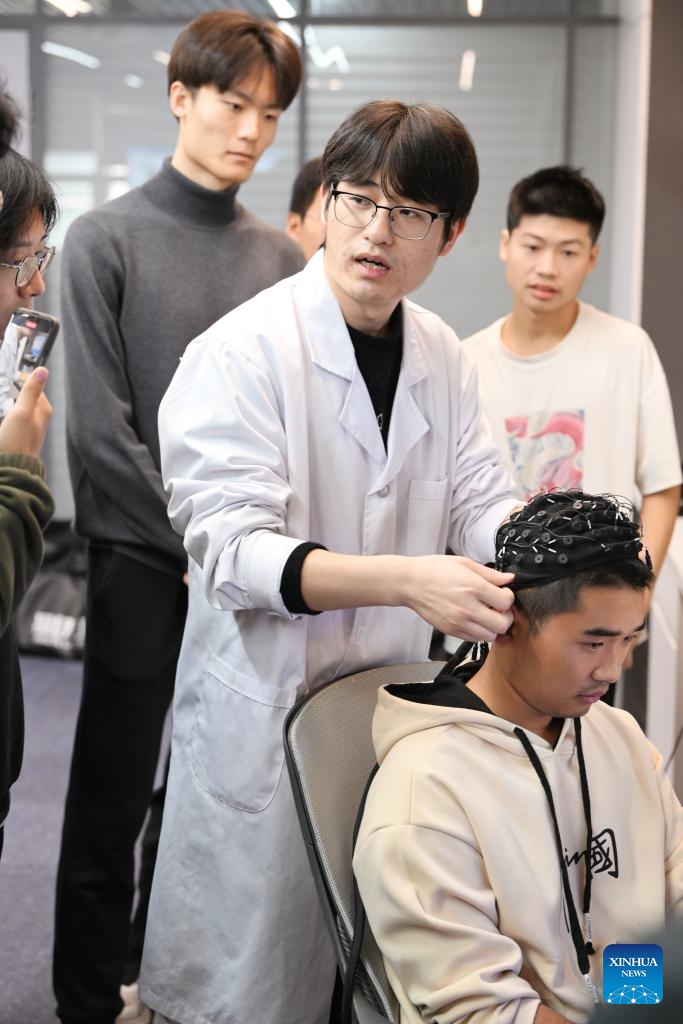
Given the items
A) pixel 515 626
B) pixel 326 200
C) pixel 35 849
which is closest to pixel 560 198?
pixel 326 200

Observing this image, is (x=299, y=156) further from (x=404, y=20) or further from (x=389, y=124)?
(x=389, y=124)

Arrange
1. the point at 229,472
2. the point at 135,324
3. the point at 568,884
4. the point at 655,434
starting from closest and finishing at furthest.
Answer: the point at 568,884 < the point at 229,472 < the point at 135,324 < the point at 655,434

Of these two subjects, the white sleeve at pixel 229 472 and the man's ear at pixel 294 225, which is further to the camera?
the man's ear at pixel 294 225

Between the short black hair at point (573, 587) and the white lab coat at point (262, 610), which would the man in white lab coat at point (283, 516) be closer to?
the white lab coat at point (262, 610)

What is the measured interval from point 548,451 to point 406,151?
1.10 meters

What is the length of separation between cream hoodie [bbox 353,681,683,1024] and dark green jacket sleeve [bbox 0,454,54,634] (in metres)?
0.43

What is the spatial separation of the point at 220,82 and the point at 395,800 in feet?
4.61

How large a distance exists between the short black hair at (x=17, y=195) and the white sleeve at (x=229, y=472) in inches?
11.7

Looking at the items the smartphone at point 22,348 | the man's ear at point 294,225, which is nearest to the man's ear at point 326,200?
the smartphone at point 22,348

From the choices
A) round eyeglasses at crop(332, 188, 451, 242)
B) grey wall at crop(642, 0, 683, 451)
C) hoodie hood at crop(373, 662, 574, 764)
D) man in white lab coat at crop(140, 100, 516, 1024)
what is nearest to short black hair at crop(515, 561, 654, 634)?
hoodie hood at crop(373, 662, 574, 764)

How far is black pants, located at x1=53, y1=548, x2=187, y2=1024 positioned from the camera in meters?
2.06

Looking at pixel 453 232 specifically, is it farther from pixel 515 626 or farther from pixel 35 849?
pixel 35 849

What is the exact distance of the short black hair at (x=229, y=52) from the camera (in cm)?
208

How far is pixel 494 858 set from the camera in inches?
48.5
